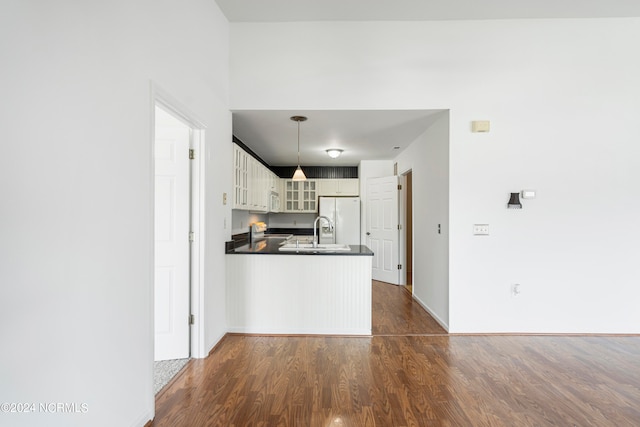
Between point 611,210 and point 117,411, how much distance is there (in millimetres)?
4603

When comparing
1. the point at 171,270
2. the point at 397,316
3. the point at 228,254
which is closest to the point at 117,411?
Result: the point at 171,270

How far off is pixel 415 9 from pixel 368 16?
472mm

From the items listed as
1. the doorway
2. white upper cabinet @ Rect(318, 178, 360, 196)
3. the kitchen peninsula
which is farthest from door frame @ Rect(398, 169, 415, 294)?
the kitchen peninsula

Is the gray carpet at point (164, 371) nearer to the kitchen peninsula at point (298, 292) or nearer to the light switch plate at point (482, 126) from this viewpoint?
the kitchen peninsula at point (298, 292)

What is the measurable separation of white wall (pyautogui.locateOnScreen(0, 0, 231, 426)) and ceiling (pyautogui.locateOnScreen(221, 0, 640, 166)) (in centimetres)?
140

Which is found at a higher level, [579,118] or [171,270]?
[579,118]

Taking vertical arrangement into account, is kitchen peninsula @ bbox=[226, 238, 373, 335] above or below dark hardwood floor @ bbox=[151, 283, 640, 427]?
above

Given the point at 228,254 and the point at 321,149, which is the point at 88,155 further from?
the point at 321,149

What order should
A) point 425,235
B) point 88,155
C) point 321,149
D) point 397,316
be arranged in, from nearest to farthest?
1. point 88,155
2. point 397,316
3. point 425,235
4. point 321,149

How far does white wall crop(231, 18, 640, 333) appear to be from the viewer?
3.19 meters

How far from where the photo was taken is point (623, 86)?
319 cm

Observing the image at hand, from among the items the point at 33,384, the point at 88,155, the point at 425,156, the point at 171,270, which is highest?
Answer: the point at 425,156

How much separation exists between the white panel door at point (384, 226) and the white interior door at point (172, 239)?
3.73m

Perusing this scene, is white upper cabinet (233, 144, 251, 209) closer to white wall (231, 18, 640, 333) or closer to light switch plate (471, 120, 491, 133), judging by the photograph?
white wall (231, 18, 640, 333)
